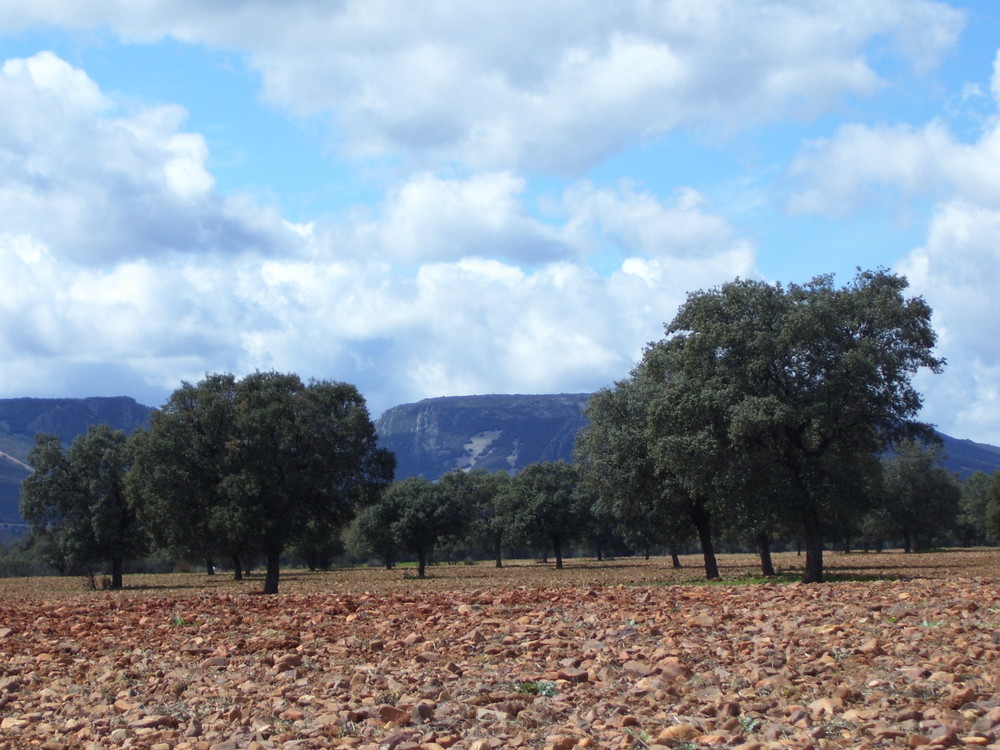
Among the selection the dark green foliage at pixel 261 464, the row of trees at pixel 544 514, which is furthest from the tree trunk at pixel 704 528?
the row of trees at pixel 544 514

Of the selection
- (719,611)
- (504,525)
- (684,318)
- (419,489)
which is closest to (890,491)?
(504,525)

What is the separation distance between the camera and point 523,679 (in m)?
11.1

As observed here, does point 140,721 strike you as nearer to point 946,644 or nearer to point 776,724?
point 776,724

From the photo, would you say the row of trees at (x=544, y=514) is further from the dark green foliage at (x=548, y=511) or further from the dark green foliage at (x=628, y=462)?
the dark green foliage at (x=628, y=462)

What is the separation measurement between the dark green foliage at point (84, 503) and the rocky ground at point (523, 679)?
141 ft

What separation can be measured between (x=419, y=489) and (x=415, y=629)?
6801 cm

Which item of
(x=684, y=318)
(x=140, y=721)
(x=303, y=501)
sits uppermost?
(x=684, y=318)

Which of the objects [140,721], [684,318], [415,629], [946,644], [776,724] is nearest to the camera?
[776,724]

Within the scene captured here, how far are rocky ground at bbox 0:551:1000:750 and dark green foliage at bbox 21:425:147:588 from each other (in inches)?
1688

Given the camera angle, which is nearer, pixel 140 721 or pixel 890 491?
pixel 140 721

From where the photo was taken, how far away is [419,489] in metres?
82.8

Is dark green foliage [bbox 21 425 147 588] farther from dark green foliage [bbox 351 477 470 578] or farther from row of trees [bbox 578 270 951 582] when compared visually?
row of trees [bbox 578 270 951 582]

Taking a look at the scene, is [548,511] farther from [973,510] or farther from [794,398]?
[973,510]

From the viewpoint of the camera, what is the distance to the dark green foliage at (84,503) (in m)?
57.7
